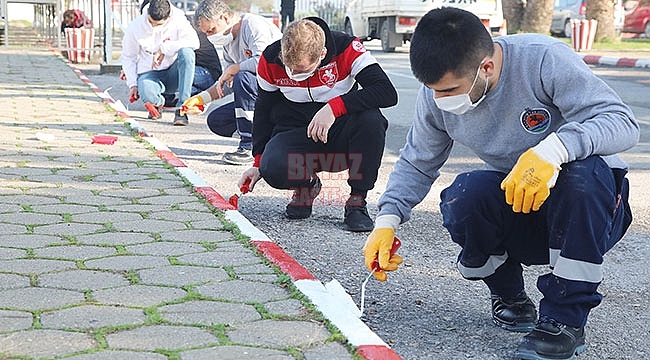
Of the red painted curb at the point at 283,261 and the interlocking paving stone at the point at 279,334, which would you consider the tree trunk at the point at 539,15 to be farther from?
the interlocking paving stone at the point at 279,334

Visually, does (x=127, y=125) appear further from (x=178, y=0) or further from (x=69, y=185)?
(x=178, y=0)

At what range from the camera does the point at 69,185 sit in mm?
5266

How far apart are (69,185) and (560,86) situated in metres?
3.22

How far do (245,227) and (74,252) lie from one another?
817 millimetres

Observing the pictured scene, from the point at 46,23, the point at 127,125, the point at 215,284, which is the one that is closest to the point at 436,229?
the point at 215,284

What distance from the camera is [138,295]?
3273 millimetres

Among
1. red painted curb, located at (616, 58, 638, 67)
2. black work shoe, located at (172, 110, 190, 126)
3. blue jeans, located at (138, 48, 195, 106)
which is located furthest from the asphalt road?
red painted curb, located at (616, 58, 638, 67)

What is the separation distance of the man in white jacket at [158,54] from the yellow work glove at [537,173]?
583cm

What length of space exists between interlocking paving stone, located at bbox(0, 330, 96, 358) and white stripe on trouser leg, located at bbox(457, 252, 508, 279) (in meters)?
1.31

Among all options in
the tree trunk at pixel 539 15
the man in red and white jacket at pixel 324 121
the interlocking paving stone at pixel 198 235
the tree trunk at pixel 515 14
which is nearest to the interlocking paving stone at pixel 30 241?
the interlocking paving stone at pixel 198 235

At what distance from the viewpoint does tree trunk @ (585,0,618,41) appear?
871 inches

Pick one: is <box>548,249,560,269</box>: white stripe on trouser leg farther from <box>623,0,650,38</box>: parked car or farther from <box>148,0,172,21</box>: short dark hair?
<box>623,0,650,38</box>: parked car

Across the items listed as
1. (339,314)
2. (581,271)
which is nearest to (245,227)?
(339,314)

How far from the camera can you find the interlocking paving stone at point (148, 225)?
14.1 ft
